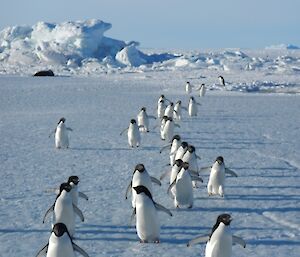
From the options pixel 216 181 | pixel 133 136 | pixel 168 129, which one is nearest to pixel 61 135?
pixel 133 136

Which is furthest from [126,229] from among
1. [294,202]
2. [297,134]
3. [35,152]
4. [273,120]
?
[273,120]

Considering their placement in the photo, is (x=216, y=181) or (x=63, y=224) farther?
(x=216, y=181)

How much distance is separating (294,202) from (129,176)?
264 cm

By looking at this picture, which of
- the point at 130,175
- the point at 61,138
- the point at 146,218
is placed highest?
the point at 61,138

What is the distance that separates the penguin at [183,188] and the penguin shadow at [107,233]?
2.58 feet

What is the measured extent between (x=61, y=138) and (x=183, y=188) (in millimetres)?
5117

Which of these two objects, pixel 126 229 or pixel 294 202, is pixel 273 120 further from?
pixel 126 229

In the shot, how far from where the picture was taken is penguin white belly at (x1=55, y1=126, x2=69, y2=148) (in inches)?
414

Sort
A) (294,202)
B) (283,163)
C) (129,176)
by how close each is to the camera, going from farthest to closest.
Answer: (283,163) → (129,176) → (294,202)

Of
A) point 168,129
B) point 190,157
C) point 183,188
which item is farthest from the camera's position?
point 168,129

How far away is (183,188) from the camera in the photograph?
6.05 metres

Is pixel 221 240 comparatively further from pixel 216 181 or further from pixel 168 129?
pixel 168 129

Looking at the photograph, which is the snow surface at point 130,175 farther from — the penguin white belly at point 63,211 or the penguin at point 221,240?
the penguin at point 221,240

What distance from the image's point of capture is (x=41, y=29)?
71375 millimetres
